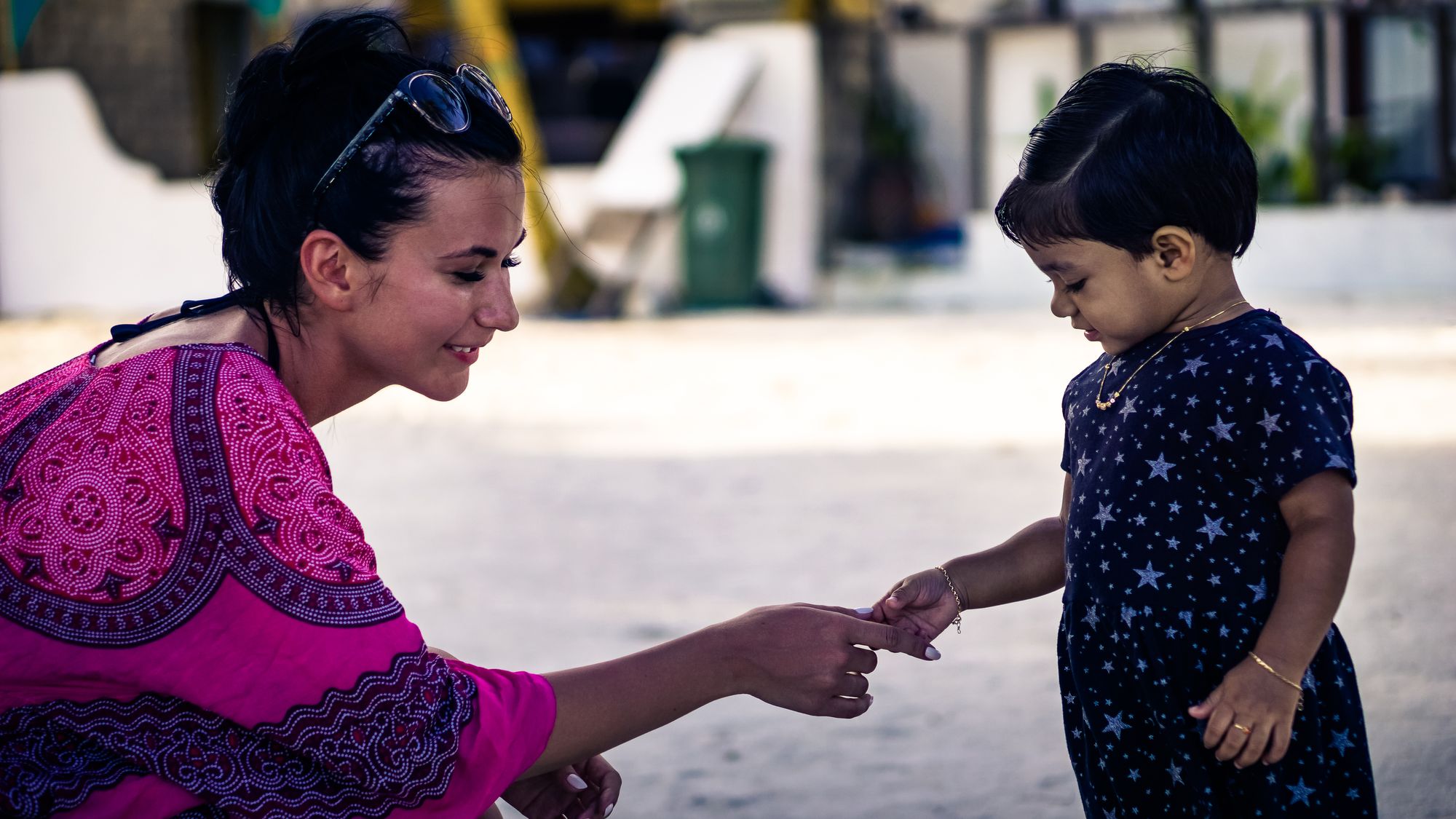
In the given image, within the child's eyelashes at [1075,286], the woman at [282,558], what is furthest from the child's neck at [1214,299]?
the woman at [282,558]

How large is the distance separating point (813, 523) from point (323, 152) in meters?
3.54

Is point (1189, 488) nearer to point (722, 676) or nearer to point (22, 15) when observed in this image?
point (722, 676)

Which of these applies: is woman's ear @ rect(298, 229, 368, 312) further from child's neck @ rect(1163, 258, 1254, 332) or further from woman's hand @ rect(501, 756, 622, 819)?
child's neck @ rect(1163, 258, 1254, 332)

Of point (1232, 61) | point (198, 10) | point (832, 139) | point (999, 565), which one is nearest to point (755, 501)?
point (999, 565)

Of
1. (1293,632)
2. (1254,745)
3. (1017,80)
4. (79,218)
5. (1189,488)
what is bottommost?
(1254,745)

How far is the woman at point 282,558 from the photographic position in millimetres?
1536

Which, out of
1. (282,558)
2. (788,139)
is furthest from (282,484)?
(788,139)

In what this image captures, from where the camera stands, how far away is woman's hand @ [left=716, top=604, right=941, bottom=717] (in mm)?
1772

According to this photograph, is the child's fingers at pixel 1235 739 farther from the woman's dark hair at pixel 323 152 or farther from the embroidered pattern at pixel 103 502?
the embroidered pattern at pixel 103 502

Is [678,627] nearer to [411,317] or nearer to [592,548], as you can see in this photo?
[592,548]

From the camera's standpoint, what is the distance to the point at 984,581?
7.20 ft

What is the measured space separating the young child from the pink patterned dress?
83 centimetres

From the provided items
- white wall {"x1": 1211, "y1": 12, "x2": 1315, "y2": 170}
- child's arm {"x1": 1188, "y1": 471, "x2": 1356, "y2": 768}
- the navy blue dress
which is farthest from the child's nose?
white wall {"x1": 1211, "y1": 12, "x2": 1315, "y2": 170}

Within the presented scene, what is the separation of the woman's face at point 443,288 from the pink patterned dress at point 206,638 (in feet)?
0.66
